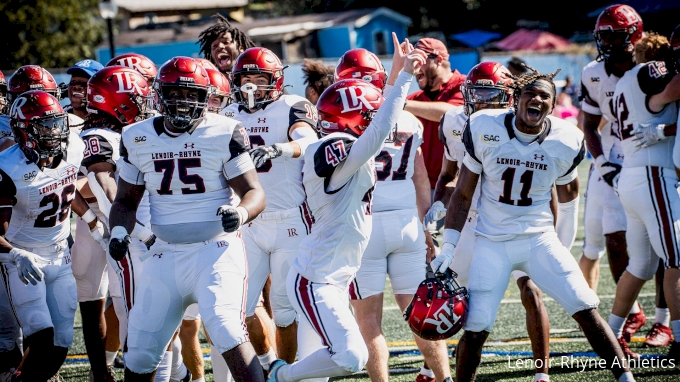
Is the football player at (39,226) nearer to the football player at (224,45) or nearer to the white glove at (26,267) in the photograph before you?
the white glove at (26,267)

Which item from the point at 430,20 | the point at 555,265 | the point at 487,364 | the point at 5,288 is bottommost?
the point at 430,20

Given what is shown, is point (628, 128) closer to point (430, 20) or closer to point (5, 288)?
point (5, 288)

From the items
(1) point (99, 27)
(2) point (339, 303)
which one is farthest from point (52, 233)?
(1) point (99, 27)

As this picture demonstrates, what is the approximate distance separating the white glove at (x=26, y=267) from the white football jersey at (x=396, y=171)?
1856mm

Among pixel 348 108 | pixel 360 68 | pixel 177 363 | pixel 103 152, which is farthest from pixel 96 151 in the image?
pixel 360 68

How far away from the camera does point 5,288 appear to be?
482 cm

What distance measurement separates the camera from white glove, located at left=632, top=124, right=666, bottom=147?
5.54 meters

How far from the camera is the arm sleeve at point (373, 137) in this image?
3994 mm

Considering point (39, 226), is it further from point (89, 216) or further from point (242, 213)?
point (242, 213)

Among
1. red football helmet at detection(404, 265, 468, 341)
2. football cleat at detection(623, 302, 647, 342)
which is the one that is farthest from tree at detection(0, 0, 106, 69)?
red football helmet at detection(404, 265, 468, 341)

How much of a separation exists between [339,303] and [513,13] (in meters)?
32.4

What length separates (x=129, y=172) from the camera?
420 centimetres

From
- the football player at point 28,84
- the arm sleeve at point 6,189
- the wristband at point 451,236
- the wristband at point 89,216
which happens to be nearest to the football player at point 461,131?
the wristband at point 451,236

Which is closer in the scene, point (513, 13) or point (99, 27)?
point (99, 27)
